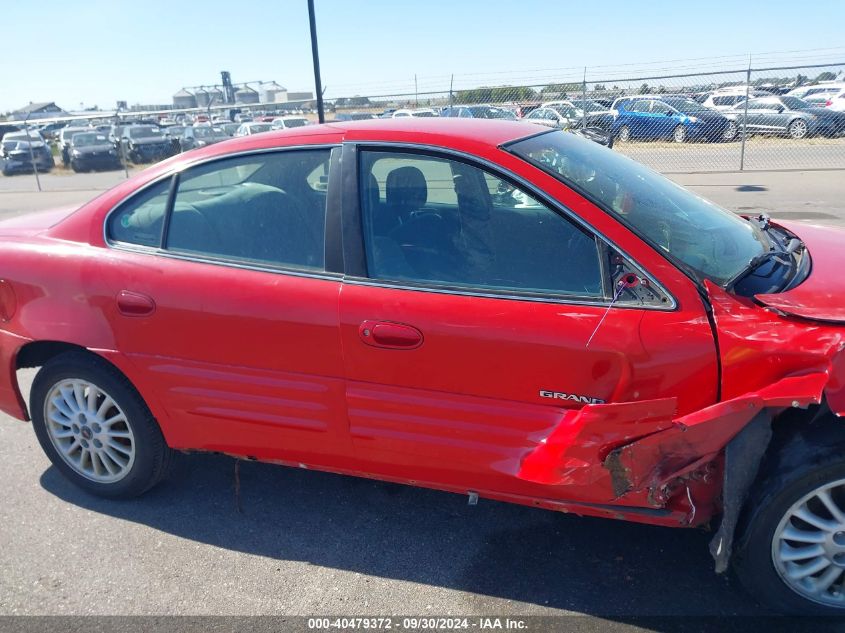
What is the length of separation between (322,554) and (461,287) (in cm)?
129

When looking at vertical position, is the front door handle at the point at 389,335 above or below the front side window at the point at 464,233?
below

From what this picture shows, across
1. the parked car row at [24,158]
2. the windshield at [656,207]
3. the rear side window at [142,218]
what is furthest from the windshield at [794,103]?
the parked car row at [24,158]

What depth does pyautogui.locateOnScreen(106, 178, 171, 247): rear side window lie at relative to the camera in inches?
125

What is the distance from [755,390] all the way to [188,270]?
2.22 metres

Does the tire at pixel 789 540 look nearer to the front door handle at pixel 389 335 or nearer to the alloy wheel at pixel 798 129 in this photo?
the front door handle at pixel 389 335

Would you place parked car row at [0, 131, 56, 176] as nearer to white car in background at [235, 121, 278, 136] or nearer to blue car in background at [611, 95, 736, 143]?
white car in background at [235, 121, 278, 136]

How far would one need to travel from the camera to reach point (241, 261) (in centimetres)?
296

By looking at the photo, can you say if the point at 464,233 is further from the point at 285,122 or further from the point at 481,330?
the point at 285,122

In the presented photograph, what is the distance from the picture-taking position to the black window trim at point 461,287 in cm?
246

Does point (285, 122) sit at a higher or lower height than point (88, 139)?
higher

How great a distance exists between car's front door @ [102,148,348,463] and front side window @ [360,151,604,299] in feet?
0.74

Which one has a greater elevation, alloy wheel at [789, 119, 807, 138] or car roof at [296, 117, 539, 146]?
car roof at [296, 117, 539, 146]

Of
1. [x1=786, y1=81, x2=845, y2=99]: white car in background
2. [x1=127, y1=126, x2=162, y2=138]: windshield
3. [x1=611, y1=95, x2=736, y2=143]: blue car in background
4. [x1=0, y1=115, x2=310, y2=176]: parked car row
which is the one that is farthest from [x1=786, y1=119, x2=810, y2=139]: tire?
[x1=127, y1=126, x2=162, y2=138]: windshield

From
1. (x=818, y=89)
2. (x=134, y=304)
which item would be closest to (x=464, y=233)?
(x=134, y=304)
